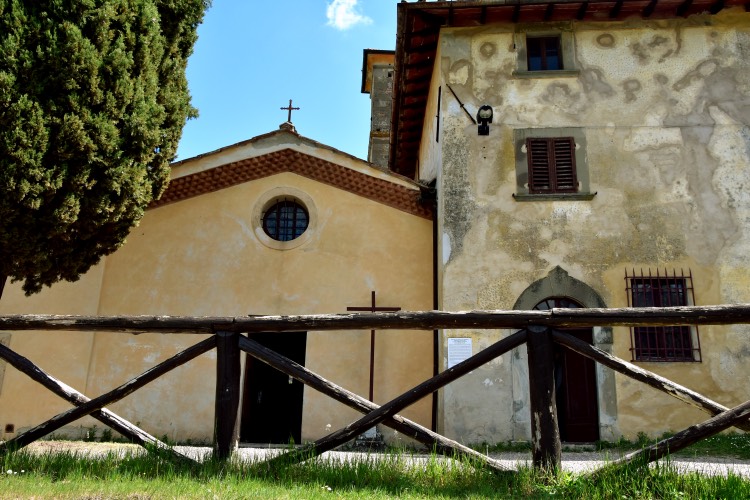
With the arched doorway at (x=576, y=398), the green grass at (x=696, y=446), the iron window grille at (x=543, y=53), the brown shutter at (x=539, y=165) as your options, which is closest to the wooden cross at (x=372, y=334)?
the green grass at (x=696, y=446)

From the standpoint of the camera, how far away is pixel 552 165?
38.8ft

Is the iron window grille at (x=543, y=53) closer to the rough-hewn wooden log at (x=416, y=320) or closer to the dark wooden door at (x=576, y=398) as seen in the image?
the dark wooden door at (x=576, y=398)

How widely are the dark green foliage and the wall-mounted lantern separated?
5.74 metres

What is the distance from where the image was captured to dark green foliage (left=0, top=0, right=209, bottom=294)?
28.1 ft

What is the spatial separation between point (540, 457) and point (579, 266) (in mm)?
7052

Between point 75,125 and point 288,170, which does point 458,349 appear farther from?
point 75,125

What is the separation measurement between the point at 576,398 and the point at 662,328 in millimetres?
1927

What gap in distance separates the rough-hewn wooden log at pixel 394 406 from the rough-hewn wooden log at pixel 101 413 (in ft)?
2.92

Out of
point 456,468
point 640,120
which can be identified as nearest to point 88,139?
point 456,468

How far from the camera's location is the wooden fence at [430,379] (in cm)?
475

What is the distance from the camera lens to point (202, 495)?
4.20 meters

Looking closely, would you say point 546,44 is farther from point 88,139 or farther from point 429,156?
point 88,139

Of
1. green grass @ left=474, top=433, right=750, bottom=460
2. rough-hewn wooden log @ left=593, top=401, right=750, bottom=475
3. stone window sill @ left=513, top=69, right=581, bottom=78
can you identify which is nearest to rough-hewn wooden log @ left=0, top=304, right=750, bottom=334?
rough-hewn wooden log @ left=593, top=401, right=750, bottom=475

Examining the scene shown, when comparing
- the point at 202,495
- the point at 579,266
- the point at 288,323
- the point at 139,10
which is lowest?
the point at 202,495
